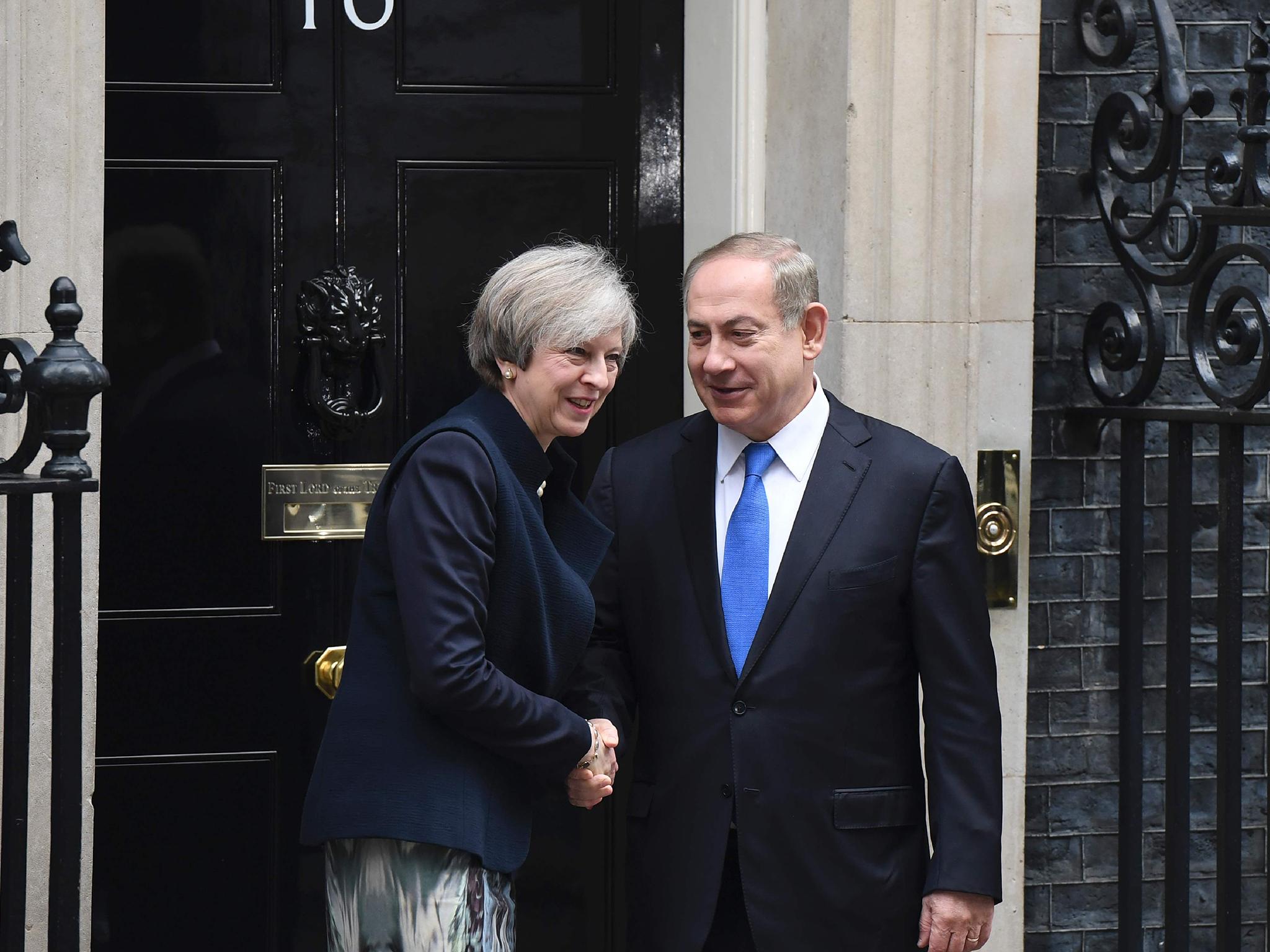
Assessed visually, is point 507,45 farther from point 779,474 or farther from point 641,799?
point 641,799

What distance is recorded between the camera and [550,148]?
4016mm

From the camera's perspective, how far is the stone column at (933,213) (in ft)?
12.3

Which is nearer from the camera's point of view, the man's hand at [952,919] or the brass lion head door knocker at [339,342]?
the man's hand at [952,919]

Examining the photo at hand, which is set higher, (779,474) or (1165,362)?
(1165,362)

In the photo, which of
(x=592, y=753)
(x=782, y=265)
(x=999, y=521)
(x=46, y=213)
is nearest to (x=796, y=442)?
(x=782, y=265)

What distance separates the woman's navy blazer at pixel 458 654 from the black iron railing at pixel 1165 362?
1.54 m

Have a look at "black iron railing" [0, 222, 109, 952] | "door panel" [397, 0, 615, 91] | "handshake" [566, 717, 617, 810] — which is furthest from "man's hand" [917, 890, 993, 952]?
"door panel" [397, 0, 615, 91]

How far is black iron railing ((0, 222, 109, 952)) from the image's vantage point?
2.45m

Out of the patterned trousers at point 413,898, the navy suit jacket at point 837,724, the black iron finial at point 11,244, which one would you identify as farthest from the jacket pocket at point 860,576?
the black iron finial at point 11,244

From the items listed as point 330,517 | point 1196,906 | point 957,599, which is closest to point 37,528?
point 330,517

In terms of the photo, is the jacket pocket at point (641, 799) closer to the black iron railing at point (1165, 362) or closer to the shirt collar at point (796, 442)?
the shirt collar at point (796, 442)

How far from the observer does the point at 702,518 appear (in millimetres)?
2982

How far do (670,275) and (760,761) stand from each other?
167 cm

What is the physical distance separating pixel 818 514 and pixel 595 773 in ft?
2.05
